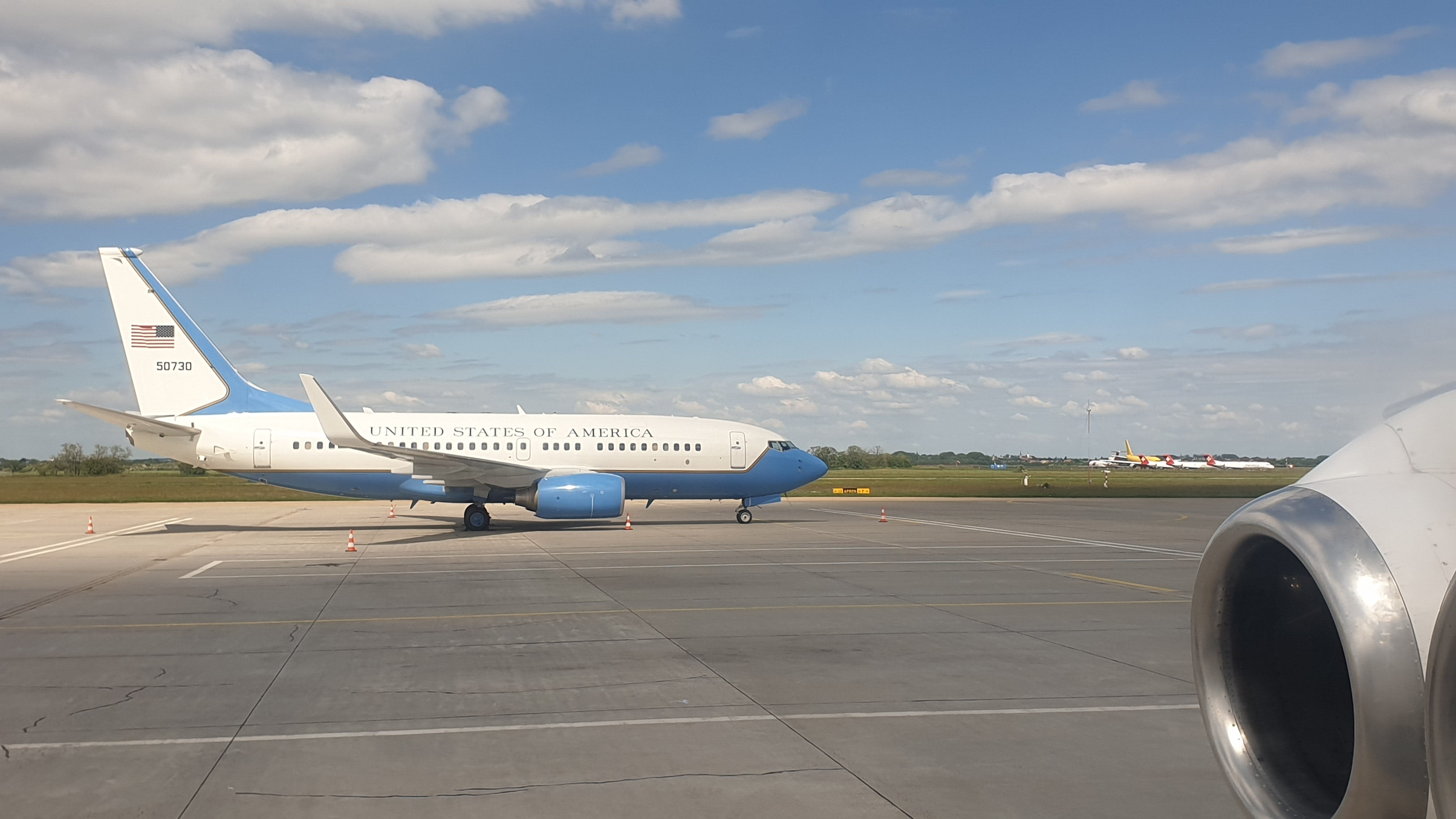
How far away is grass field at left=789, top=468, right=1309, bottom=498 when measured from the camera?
55688 millimetres

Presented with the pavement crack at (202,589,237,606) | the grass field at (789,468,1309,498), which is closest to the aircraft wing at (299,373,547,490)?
the pavement crack at (202,589,237,606)

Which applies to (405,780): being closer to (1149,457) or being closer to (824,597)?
(824,597)

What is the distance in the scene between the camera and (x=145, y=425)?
28.6 m

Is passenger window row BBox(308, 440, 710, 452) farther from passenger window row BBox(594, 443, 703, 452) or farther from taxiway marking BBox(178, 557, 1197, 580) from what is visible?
taxiway marking BBox(178, 557, 1197, 580)

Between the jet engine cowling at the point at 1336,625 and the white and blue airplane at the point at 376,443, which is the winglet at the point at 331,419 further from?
the jet engine cowling at the point at 1336,625

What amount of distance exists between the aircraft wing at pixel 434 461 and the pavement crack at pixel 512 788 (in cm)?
1944

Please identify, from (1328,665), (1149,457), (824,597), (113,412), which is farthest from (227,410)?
(1149,457)

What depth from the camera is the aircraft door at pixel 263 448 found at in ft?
95.2

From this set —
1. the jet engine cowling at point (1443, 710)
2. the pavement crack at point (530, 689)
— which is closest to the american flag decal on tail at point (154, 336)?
the pavement crack at point (530, 689)

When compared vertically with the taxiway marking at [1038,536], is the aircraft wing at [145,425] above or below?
above

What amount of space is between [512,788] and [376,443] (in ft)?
79.7

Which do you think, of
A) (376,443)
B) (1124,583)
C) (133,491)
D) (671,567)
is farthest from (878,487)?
(1124,583)

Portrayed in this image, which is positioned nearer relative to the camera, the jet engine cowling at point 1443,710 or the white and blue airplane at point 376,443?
the jet engine cowling at point 1443,710

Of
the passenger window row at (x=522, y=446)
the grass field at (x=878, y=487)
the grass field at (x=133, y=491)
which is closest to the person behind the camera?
the passenger window row at (x=522, y=446)
